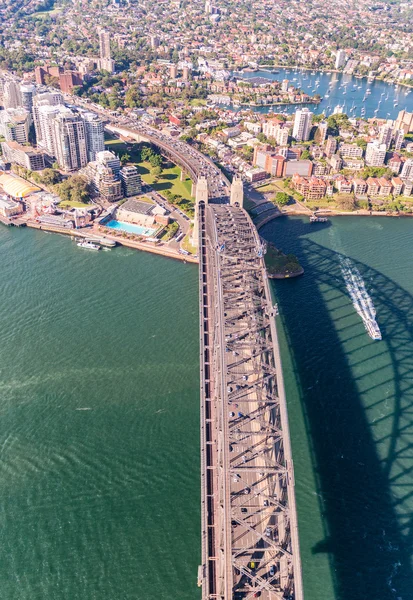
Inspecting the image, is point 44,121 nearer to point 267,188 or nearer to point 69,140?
point 69,140

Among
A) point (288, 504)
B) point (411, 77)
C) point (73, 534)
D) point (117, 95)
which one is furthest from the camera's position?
point (411, 77)

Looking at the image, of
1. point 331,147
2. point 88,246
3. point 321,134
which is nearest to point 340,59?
point 321,134

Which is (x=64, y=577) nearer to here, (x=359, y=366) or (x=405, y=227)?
(x=359, y=366)

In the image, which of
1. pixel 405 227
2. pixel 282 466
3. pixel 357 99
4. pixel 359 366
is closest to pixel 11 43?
pixel 357 99

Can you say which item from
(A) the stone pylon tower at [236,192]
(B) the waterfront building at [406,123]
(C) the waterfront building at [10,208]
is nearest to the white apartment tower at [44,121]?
(C) the waterfront building at [10,208]

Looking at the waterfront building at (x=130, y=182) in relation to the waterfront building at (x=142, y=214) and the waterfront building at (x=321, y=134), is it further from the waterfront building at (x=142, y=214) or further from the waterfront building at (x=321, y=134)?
the waterfront building at (x=321, y=134)

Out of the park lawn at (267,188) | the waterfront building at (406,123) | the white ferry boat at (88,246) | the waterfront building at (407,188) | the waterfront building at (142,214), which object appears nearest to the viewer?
the white ferry boat at (88,246)

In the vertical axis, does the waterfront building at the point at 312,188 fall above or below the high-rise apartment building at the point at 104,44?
below
